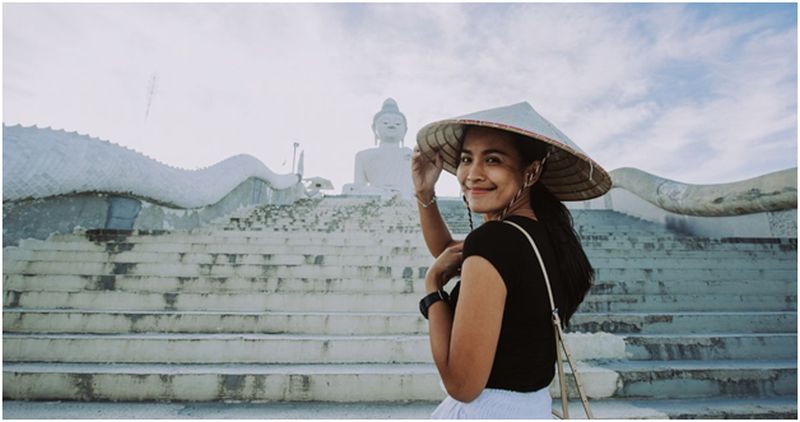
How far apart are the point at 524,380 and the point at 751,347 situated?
10.2 feet

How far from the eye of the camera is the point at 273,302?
348 cm

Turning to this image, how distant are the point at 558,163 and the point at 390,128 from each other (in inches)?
679

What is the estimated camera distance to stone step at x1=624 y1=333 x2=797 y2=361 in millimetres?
2895

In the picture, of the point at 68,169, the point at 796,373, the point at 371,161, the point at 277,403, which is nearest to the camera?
the point at 277,403

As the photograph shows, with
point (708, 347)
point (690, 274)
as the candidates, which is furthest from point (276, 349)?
point (690, 274)

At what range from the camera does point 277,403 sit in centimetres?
247

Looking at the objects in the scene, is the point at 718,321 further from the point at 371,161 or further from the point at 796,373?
the point at 371,161

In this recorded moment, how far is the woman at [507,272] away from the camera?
83 cm

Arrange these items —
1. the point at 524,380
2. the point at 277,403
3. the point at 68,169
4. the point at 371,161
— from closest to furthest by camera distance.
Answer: the point at 524,380
the point at 277,403
the point at 68,169
the point at 371,161

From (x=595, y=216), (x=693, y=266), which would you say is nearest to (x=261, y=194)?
(x=595, y=216)

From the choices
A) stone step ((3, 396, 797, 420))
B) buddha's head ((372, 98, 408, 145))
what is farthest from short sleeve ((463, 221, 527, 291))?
buddha's head ((372, 98, 408, 145))

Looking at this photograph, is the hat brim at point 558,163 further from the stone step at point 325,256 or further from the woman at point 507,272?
the stone step at point 325,256

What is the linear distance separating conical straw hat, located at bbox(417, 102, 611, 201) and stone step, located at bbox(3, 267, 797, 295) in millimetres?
2586

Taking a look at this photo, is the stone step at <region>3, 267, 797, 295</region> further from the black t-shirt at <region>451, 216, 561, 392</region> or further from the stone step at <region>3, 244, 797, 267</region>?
the black t-shirt at <region>451, 216, 561, 392</region>
